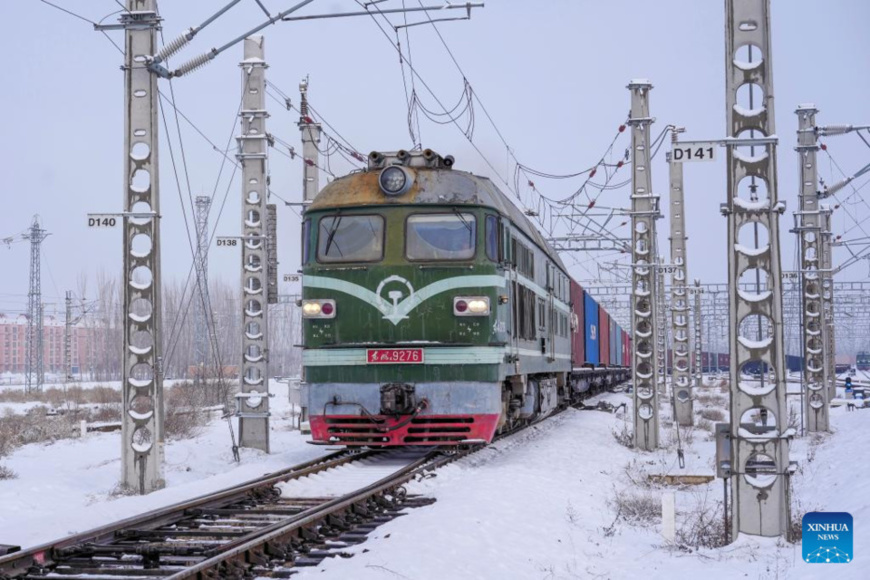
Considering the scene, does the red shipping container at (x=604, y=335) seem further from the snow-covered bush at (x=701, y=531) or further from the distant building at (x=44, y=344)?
the distant building at (x=44, y=344)

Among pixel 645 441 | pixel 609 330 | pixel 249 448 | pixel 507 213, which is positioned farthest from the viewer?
pixel 609 330

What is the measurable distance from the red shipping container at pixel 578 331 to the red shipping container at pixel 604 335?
5914mm

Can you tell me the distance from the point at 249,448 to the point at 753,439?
415 inches

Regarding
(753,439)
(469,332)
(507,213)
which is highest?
(507,213)

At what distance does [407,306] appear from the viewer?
1412 cm

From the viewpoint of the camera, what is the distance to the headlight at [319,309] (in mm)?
14312

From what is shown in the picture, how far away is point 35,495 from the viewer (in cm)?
1365

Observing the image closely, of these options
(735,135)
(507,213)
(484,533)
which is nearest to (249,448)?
(507,213)

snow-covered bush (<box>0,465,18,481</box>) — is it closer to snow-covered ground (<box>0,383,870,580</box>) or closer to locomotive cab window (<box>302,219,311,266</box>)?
snow-covered ground (<box>0,383,870,580</box>)

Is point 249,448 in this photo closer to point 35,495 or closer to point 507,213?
point 35,495

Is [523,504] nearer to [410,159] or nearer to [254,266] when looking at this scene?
[410,159]

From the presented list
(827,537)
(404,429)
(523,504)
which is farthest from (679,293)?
(827,537)

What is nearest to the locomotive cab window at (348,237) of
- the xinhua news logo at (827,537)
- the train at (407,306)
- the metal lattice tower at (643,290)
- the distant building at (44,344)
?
the train at (407,306)

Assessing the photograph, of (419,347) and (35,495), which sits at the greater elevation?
(419,347)
